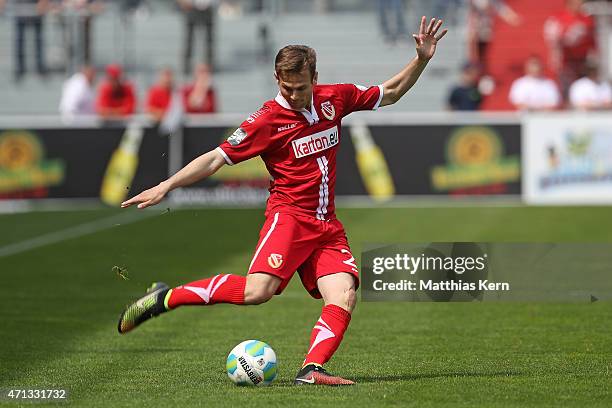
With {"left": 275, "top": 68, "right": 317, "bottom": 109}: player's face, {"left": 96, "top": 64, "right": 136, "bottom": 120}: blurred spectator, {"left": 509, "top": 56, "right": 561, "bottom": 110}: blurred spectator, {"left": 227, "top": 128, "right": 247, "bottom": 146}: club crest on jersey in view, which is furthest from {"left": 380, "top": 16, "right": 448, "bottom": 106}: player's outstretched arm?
{"left": 96, "top": 64, "right": 136, "bottom": 120}: blurred spectator

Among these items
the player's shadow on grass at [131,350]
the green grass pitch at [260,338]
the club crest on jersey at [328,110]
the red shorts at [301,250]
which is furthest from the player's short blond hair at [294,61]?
the player's shadow on grass at [131,350]

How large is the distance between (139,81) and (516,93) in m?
8.34

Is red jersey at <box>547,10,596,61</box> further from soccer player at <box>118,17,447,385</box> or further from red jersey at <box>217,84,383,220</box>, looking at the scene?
red jersey at <box>217,84,383,220</box>

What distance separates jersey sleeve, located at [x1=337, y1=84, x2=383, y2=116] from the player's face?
395 mm

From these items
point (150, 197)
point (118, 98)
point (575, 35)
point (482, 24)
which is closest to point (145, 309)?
point (150, 197)

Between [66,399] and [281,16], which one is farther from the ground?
[281,16]

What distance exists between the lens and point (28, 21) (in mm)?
26672

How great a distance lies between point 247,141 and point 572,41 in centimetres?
1873

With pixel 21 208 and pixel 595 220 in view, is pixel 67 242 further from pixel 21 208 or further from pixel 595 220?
pixel 595 220

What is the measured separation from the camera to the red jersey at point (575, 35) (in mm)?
25016

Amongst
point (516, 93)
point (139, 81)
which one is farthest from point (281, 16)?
point (516, 93)

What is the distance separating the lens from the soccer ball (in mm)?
7492

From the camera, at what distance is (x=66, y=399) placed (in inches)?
280

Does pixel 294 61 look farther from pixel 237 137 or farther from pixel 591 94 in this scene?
pixel 591 94
